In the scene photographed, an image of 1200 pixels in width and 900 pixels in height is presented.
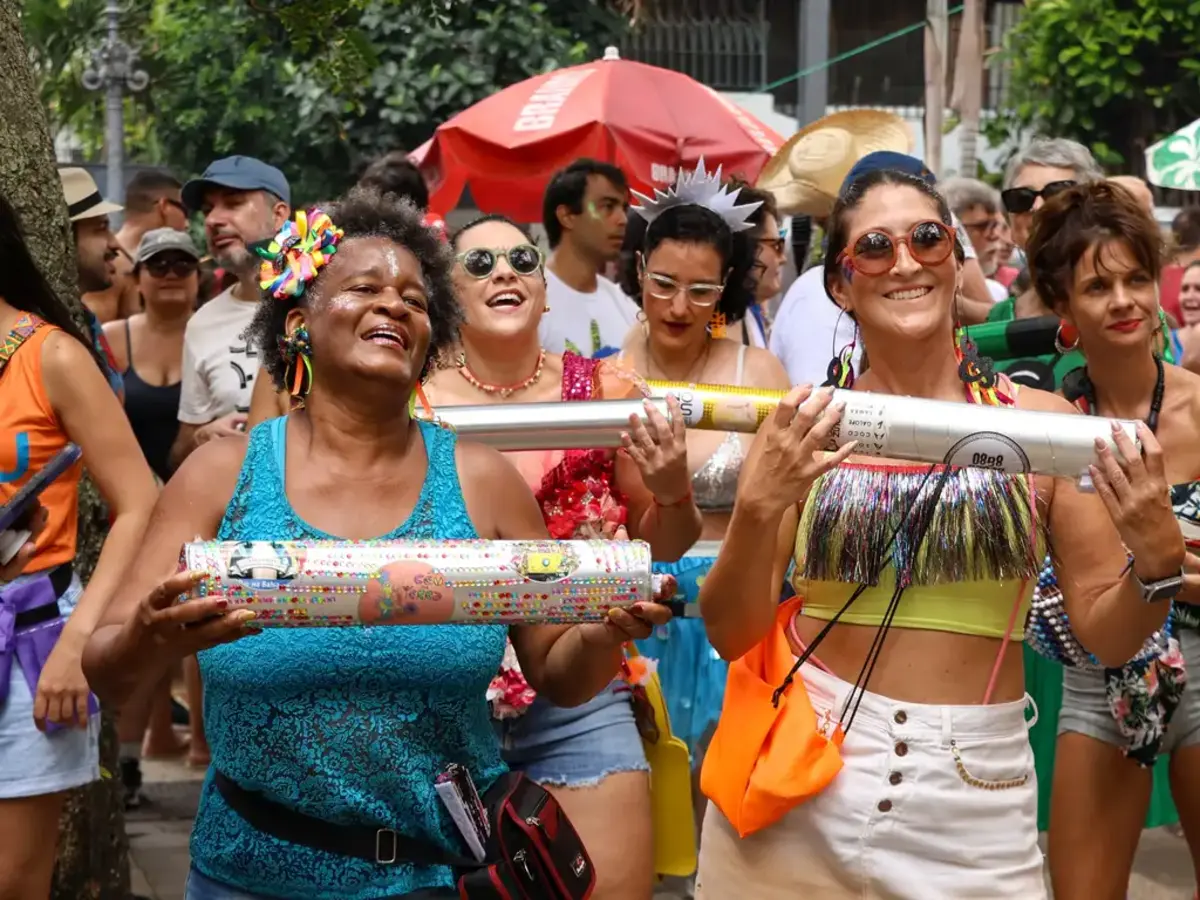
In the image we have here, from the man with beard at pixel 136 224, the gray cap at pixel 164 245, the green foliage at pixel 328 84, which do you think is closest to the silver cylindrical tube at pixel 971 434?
the gray cap at pixel 164 245

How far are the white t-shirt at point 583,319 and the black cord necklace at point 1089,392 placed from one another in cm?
229

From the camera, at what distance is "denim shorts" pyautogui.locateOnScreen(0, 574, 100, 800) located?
4473 millimetres

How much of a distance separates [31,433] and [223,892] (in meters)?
1.62

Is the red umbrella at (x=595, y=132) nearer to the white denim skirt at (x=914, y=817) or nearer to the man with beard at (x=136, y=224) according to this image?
the man with beard at (x=136, y=224)

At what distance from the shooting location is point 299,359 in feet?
12.0

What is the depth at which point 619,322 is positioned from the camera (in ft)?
24.6

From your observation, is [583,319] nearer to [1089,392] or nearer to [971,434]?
[1089,392]

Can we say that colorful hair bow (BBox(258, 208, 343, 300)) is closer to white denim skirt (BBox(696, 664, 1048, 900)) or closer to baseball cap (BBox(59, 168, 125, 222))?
white denim skirt (BBox(696, 664, 1048, 900))

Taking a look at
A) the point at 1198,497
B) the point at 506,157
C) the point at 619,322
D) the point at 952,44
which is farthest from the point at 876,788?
the point at 952,44

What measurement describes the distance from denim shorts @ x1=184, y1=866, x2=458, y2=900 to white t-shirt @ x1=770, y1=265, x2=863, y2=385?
3.83m

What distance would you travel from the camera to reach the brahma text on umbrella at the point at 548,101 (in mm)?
10461

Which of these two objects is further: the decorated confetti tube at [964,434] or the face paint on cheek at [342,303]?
the face paint on cheek at [342,303]

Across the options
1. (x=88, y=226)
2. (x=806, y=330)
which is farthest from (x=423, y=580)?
(x=88, y=226)

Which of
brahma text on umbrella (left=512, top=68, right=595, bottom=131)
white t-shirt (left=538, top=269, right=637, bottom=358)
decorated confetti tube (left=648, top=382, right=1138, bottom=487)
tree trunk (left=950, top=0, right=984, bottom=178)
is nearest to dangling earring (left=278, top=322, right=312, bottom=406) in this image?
decorated confetti tube (left=648, top=382, right=1138, bottom=487)
